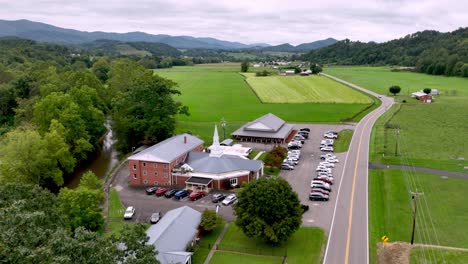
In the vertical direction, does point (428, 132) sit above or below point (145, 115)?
below

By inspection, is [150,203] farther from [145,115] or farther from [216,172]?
[145,115]

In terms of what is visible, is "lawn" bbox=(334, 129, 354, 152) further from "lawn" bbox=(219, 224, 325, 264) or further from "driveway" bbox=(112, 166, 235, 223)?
"lawn" bbox=(219, 224, 325, 264)

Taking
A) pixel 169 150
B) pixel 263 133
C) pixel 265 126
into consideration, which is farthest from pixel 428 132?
pixel 169 150

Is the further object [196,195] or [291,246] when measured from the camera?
[196,195]

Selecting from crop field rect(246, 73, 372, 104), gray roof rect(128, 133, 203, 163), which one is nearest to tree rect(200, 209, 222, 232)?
gray roof rect(128, 133, 203, 163)

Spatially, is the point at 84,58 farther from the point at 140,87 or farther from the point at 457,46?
the point at 457,46

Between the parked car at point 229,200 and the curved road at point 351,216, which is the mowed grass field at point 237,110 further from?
the parked car at point 229,200
